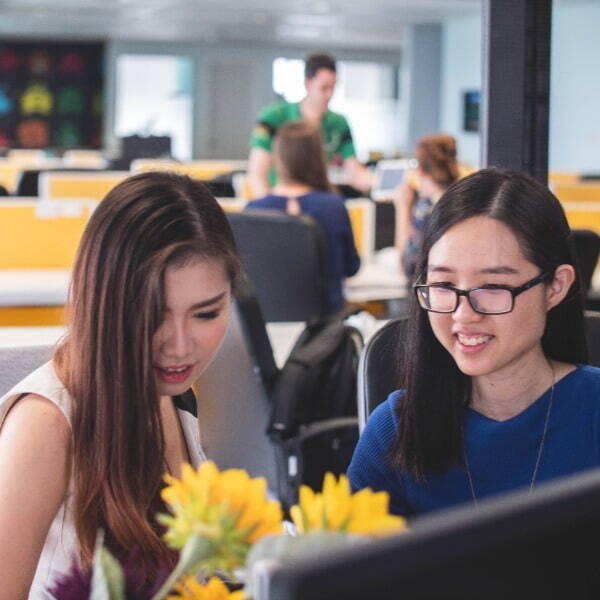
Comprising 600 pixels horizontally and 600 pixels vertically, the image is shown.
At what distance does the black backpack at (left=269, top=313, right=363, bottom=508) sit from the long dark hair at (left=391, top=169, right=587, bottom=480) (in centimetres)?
138

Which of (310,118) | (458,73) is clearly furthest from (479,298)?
(458,73)

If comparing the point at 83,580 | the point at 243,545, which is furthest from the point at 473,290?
the point at 243,545

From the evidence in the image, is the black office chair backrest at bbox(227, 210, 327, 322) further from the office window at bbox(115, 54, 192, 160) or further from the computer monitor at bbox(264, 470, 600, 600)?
the office window at bbox(115, 54, 192, 160)

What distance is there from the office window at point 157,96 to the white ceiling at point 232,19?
448 mm

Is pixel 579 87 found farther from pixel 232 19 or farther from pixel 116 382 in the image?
pixel 116 382

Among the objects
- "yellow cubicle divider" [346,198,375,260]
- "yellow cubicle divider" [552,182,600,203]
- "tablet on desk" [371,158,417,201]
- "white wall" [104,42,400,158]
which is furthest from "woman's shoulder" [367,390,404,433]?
"white wall" [104,42,400,158]

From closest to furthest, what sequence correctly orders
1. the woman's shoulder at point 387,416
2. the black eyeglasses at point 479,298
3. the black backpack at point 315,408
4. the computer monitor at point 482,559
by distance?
the computer monitor at point 482,559 < the black eyeglasses at point 479,298 < the woman's shoulder at point 387,416 < the black backpack at point 315,408

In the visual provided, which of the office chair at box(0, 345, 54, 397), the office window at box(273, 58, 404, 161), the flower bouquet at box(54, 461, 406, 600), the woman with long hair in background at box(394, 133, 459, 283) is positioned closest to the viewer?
the flower bouquet at box(54, 461, 406, 600)

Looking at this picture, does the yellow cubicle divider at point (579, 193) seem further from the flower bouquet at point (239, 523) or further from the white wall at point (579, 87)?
the white wall at point (579, 87)

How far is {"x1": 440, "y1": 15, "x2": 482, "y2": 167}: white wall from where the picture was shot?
15.2 meters

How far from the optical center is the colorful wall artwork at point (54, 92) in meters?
19.0

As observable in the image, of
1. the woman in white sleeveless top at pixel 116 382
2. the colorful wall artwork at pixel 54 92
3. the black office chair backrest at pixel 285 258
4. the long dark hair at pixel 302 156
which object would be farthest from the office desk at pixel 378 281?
the colorful wall artwork at pixel 54 92

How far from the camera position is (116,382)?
49.3 inches

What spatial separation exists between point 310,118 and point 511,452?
11.2ft
